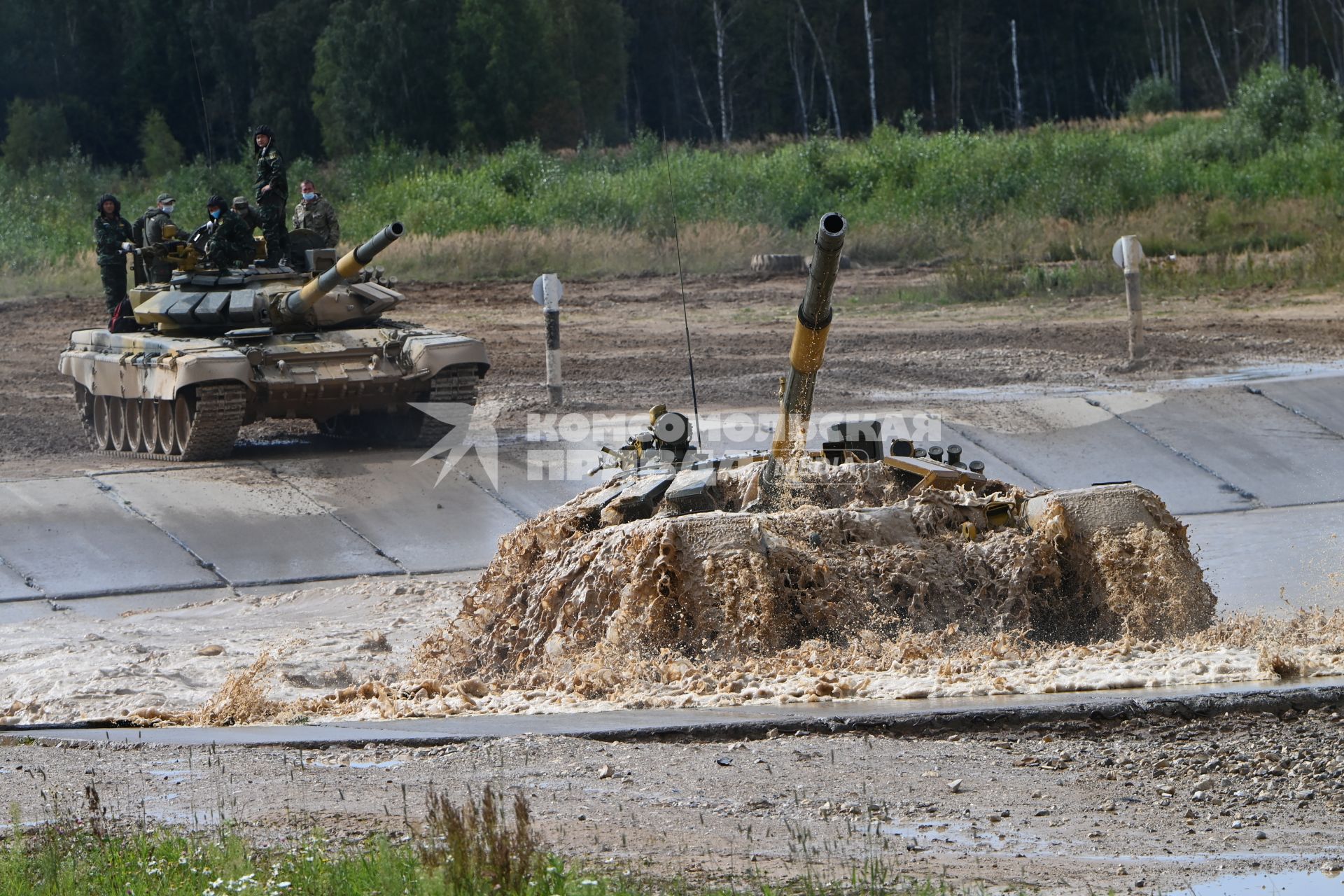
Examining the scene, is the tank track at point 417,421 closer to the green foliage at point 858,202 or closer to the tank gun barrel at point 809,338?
the tank gun barrel at point 809,338

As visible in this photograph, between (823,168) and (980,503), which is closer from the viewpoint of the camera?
(980,503)

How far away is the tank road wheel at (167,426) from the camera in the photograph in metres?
15.4

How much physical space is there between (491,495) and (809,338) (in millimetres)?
5550

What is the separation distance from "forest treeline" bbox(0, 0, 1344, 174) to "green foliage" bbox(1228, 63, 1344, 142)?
7200 millimetres

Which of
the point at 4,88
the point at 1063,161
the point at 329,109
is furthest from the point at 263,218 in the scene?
the point at 4,88

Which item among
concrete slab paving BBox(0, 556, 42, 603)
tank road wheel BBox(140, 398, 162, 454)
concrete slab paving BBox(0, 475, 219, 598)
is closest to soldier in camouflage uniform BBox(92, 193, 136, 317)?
tank road wheel BBox(140, 398, 162, 454)

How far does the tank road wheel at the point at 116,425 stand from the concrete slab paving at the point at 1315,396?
32.4 ft

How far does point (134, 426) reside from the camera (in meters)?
16.2

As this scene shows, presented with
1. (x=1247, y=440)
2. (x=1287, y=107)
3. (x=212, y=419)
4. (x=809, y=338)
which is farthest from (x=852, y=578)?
(x=1287, y=107)

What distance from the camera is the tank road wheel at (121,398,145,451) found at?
1595 centimetres

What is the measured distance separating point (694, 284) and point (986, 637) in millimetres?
19626

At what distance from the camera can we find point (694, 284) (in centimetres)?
2769

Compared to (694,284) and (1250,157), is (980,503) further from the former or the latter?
(1250,157)

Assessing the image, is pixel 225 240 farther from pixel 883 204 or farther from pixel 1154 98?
pixel 1154 98
